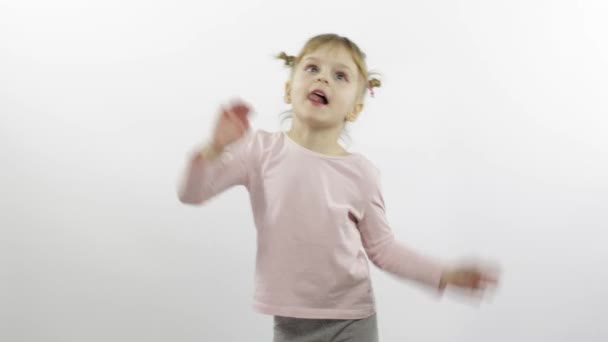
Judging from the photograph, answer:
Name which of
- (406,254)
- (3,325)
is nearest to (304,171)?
(406,254)

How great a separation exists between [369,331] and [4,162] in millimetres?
845

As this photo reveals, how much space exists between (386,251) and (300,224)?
14 centimetres

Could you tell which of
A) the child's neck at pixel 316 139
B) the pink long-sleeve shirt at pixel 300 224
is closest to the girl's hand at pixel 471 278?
the pink long-sleeve shirt at pixel 300 224

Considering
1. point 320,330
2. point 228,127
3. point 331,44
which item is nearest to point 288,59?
point 331,44

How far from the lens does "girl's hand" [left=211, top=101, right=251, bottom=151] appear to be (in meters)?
0.83

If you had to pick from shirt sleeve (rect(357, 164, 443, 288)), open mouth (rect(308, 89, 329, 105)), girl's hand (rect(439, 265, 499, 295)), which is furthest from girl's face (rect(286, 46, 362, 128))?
girl's hand (rect(439, 265, 499, 295))

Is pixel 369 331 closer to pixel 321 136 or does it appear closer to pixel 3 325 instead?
pixel 321 136

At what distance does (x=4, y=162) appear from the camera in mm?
1454

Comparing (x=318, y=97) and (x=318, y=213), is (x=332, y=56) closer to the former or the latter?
(x=318, y=97)

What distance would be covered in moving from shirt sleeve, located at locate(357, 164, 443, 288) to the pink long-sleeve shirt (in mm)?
25

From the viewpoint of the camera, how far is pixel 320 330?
92 centimetres

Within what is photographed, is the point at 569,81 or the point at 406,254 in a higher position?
the point at 569,81

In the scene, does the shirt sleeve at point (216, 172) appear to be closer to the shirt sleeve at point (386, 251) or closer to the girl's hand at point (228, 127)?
the girl's hand at point (228, 127)

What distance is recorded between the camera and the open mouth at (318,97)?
0.94 metres
